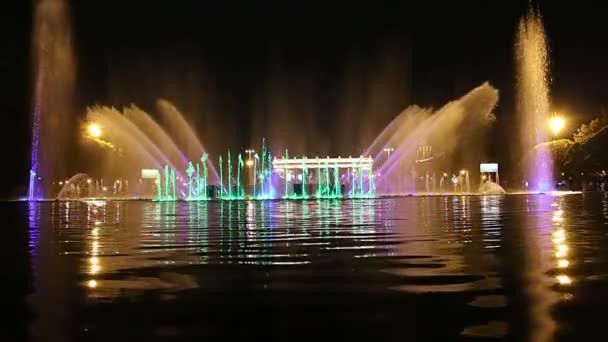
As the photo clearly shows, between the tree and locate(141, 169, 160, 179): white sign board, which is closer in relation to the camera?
the tree

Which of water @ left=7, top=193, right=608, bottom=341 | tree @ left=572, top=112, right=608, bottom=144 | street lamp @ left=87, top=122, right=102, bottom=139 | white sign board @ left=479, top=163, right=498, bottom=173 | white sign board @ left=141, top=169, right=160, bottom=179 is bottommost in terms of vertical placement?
water @ left=7, top=193, right=608, bottom=341

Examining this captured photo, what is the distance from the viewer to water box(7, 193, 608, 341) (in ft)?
20.6

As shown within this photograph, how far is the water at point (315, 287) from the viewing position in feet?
20.6

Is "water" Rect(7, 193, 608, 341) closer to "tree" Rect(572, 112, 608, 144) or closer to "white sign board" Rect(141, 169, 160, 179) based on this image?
"tree" Rect(572, 112, 608, 144)

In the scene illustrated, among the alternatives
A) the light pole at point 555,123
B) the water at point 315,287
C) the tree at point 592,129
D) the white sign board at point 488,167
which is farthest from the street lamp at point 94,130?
the water at point 315,287

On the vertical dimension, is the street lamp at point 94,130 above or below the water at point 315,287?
above

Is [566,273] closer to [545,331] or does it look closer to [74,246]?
[545,331]

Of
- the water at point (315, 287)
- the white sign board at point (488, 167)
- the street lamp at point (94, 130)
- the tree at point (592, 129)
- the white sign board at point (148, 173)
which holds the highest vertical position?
the street lamp at point (94, 130)

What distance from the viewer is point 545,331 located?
6004mm

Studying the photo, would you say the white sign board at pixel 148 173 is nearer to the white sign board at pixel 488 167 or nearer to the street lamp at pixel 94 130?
the street lamp at pixel 94 130

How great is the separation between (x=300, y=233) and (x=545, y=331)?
12.1m

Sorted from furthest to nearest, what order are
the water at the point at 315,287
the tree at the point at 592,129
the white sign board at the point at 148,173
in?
the white sign board at the point at 148,173 → the tree at the point at 592,129 → the water at the point at 315,287

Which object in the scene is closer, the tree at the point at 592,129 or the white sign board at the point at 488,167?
the tree at the point at 592,129

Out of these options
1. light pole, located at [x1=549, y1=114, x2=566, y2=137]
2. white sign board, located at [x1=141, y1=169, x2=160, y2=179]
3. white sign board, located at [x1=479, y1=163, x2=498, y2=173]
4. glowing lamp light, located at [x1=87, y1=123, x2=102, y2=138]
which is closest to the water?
light pole, located at [x1=549, y1=114, x2=566, y2=137]
